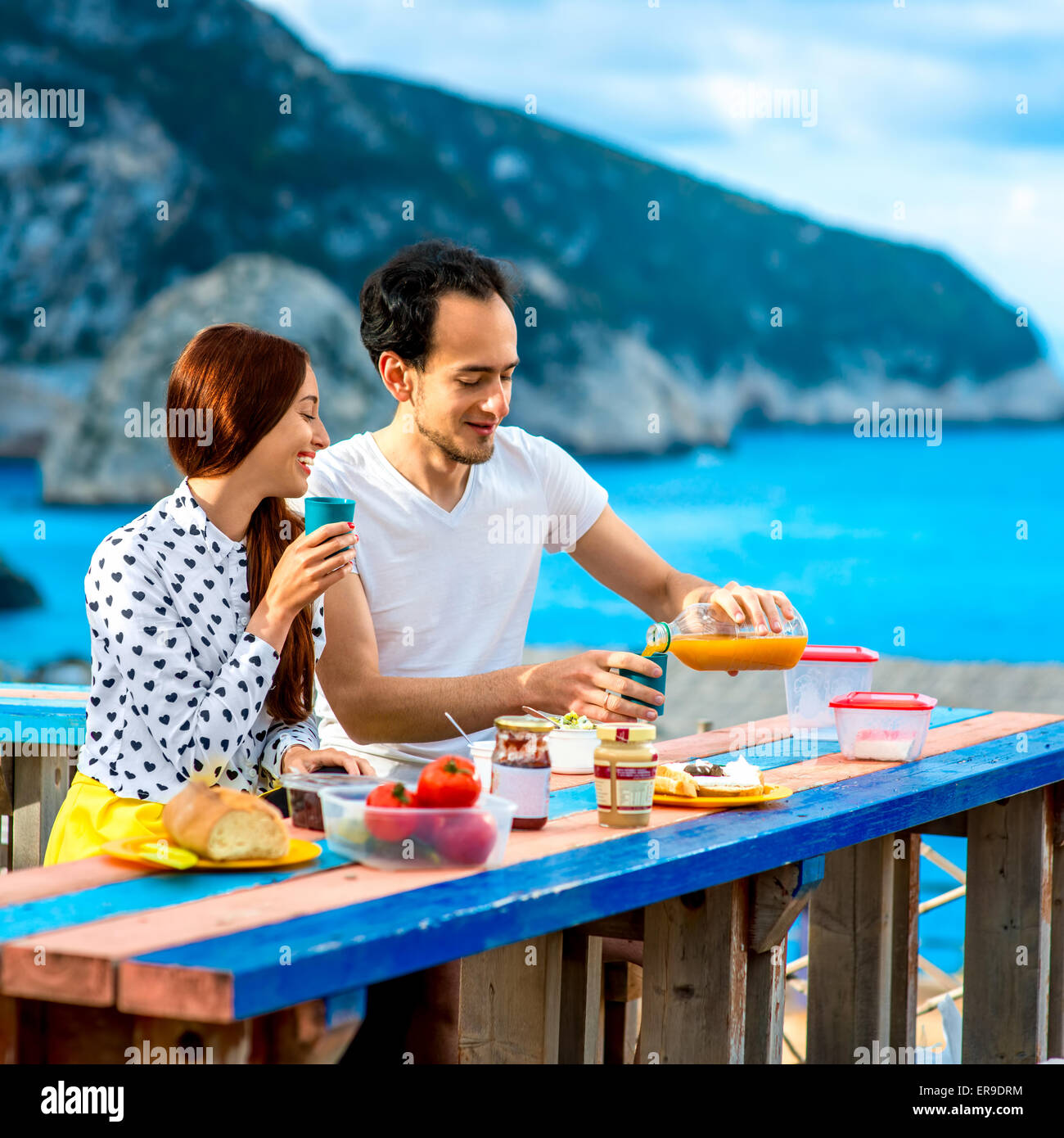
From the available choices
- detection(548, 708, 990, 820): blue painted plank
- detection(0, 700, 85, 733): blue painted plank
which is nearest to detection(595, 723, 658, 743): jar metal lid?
detection(548, 708, 990, 820): blue painted plank

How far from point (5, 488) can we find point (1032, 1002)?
2058 cm

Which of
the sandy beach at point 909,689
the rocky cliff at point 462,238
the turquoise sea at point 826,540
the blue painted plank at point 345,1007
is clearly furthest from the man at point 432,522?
the rocky cliff at point 462,238

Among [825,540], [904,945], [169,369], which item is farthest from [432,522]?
[825,540]

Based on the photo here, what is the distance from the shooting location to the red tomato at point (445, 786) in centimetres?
158

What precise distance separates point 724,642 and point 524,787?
604mm

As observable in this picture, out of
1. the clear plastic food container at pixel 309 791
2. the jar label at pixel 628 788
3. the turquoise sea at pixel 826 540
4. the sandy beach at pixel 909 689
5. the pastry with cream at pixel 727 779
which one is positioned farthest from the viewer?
the turquoise sea at pixel 826 540

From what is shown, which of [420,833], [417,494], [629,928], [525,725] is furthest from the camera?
[417,494]

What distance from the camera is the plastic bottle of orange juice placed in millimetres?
2318

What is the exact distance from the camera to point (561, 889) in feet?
5.09

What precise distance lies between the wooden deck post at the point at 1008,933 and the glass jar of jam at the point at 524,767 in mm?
1337

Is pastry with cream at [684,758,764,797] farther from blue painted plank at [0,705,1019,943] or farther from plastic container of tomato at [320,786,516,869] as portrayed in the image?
blue painted plank at [0,705,1019,943]

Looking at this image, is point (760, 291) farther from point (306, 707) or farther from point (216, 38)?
point (306, 707)

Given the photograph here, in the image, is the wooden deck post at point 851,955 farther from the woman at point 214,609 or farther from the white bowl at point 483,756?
the woman at point 214,609

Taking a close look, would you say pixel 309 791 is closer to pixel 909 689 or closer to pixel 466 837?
pixel 466 837
